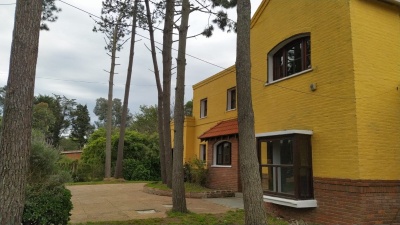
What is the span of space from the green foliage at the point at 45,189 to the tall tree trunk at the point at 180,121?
2.99 metres

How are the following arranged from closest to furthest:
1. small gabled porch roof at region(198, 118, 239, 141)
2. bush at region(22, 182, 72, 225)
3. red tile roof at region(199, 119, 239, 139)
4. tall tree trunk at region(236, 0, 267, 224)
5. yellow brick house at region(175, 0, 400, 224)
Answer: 1. tall tree trunk at region(236, 0, 267, 224)
2. bush at region(22, 182, 72, 225)
3. yellow brick house at region(175, 0, 400, 224)
4. small gabled porch roof at region(198, 118, 239, 141)
5. red tile roof at region(199, 119, 239, 139)

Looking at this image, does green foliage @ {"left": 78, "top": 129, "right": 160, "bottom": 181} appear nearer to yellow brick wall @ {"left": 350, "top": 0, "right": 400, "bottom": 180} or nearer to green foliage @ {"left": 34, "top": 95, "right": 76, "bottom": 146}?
yellow brick wall @ {"left": 350, "top": 0, "right": 400, "bottom": 180}

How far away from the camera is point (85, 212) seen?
9258 mm

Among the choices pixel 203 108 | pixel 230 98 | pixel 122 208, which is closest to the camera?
pixel 122 208

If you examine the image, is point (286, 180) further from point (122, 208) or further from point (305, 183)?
point (122, 208)

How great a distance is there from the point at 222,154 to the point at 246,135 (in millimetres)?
10147

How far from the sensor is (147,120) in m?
44.4

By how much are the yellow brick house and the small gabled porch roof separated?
165 inches

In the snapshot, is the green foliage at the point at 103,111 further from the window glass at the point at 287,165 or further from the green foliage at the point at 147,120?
the window glass at the point at 287,165

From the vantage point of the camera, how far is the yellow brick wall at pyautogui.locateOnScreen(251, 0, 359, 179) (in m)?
7.74

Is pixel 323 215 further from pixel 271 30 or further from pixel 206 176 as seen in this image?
pixel 206 176

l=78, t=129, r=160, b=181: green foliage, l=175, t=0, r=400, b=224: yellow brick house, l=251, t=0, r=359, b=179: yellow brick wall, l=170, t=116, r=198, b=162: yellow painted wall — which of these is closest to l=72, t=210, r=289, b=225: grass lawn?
l=175, t=0, r=400, b=224: yellow brick house

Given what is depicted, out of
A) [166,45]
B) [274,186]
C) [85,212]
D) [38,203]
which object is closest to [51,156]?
[38,203]

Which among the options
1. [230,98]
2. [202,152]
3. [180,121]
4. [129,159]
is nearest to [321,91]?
[180,121]
